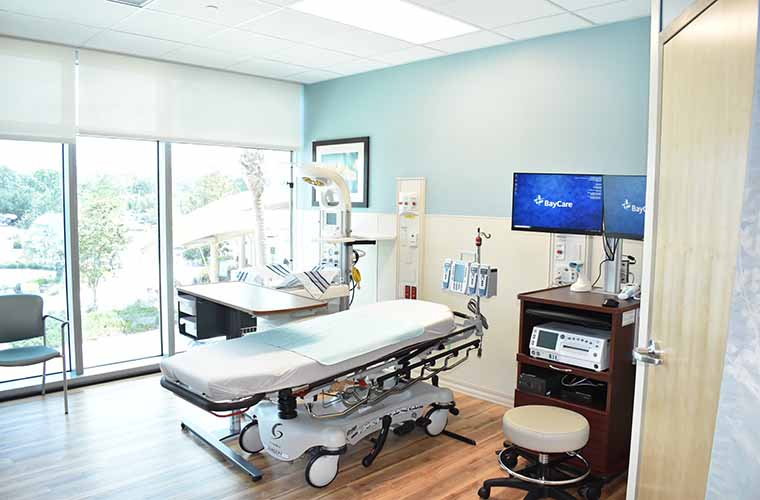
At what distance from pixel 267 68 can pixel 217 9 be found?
1.61m

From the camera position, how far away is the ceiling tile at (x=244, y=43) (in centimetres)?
401

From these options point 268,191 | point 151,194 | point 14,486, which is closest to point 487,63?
point 268,191

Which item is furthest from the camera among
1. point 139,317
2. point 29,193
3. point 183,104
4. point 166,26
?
point 139,317

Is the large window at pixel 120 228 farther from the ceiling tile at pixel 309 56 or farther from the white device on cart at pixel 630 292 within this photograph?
the white device on cart at pixel 630 292

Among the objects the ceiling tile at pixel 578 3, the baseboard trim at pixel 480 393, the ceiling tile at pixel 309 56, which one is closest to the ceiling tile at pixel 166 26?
the ceiling tile at pixel 309 56

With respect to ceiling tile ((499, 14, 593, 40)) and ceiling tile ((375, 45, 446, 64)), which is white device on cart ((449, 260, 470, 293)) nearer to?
ceiling tile ((499, 14, 593, 40))

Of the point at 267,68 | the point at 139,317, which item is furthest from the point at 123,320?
the point at 267,68

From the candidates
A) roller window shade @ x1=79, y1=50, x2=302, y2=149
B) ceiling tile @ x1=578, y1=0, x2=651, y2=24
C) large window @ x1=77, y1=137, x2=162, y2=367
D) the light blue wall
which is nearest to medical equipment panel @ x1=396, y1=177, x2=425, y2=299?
the light blue wall

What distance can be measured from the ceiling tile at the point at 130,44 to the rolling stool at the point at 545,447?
11.4 feet

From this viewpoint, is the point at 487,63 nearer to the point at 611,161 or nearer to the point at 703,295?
the point at 611,161

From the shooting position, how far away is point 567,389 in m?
3.21

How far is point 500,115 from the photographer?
420cm

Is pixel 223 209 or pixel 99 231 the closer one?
pixel 99 231

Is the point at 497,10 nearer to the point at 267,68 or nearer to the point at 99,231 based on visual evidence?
the point at 267,68
